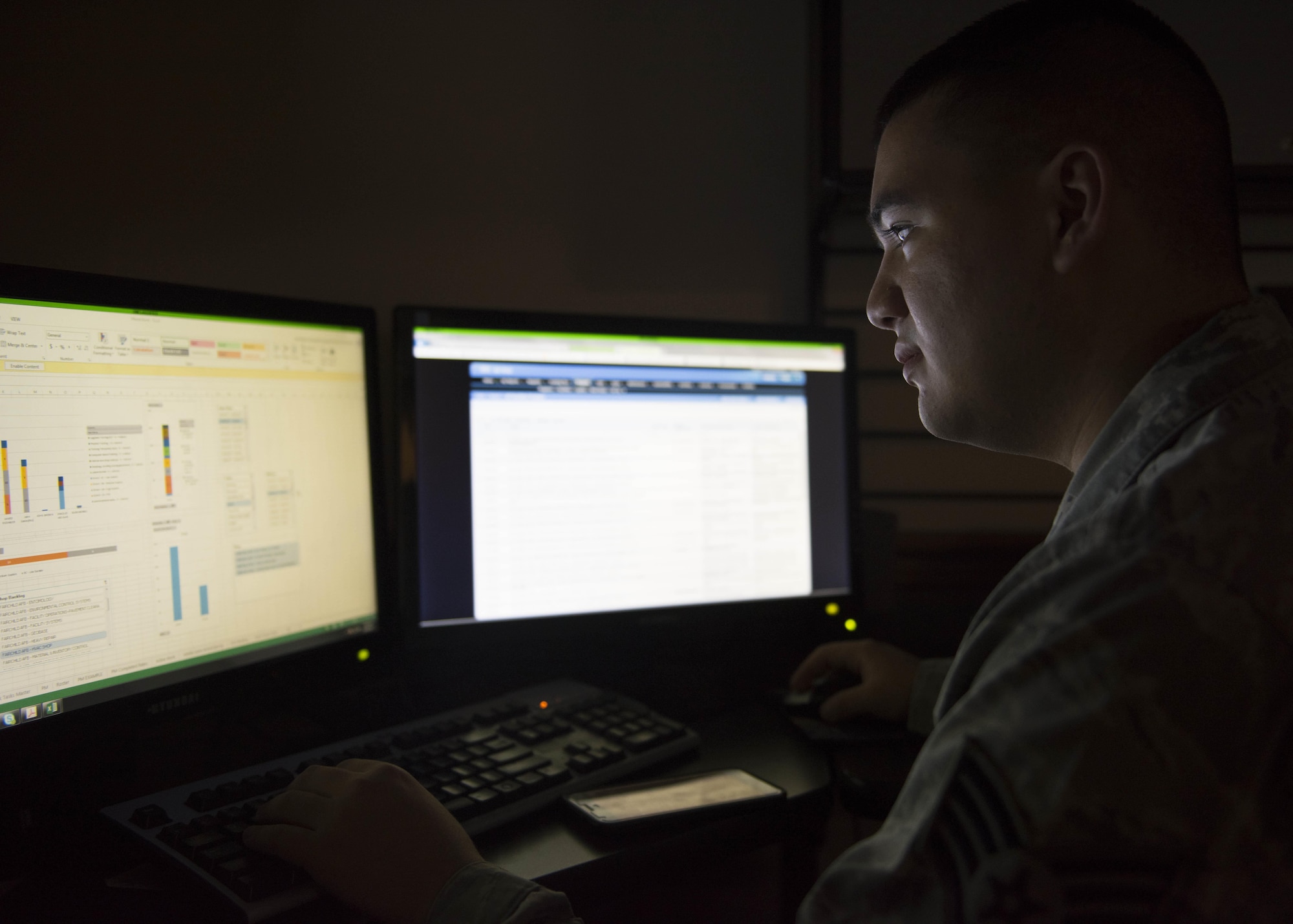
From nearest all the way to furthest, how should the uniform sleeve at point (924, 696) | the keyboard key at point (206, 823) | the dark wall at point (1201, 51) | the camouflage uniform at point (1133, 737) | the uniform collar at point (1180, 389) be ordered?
the camouflage uniform at point (1133, 737) < the uniform collar at point (1180, 389) < the keyboard key at point (206, 823) < the uniform sleeve at point (924, 696) < the dark wall at point (1201, 51)

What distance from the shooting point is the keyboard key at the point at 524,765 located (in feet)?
2.17

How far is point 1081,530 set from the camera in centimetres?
42

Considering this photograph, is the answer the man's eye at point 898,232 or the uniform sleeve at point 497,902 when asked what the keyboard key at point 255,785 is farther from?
the man's eye at point 898,232

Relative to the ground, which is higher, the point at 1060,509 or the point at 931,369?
the point at 931,369

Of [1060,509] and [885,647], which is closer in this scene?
[1060,509]

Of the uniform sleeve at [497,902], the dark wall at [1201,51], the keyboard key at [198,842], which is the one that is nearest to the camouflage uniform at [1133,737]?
the uniform sleeve at [497,902]

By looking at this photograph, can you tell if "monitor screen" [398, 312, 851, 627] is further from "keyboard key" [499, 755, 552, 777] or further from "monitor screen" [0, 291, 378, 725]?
"keyboard key" [499, 755, 552, 777]

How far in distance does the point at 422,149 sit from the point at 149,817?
0.89m

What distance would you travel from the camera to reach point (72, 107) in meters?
0.88

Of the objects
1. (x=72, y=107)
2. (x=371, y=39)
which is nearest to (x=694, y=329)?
(x=371, y=39)

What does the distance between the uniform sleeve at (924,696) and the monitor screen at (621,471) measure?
7.8 inches

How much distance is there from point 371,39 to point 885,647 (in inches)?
41.0

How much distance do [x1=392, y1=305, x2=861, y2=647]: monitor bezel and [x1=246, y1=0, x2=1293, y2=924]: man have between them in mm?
325

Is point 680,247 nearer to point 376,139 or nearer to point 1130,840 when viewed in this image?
point 376,139
